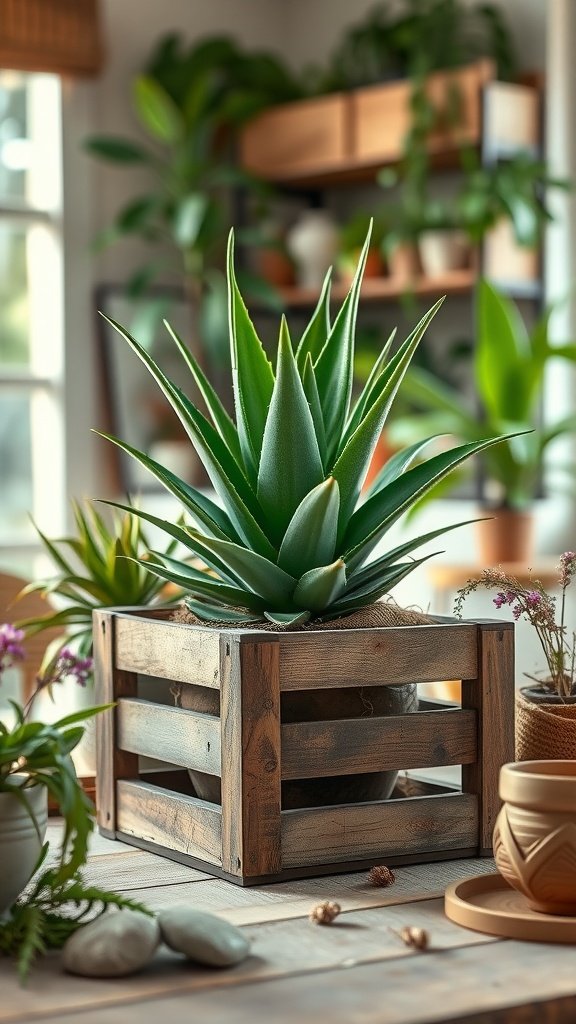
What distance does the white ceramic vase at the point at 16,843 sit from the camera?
0.99m

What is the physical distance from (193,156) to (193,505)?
3.96 m

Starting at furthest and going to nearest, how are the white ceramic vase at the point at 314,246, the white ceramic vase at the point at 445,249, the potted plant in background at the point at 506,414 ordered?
the white ceramic vase at the point at 314,246 < the white ceramic vase at the point at 445,249 < the potted plant in background at the point at 506,414

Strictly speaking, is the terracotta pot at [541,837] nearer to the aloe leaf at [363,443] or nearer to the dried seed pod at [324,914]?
the dried seed pod at [324,914]

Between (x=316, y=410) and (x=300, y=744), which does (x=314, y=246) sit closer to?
(x=316, y=410)

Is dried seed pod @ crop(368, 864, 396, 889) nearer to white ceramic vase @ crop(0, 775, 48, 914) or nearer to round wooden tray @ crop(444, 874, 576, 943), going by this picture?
round wooden tray @ crop(444, 874, 576, 943)

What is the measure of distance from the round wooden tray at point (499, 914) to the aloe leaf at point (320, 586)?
0.26 metres

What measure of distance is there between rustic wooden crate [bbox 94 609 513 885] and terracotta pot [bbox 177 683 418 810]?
0.02 m

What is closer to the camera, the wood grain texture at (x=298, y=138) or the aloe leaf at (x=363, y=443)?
the aloe leaf at (x=363, y=443)

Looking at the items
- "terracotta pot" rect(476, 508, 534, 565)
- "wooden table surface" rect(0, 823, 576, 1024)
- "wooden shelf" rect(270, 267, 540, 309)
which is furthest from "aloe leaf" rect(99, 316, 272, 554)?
"wooden shelf" rect(270, 267, 540, 309)

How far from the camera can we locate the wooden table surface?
814 mm

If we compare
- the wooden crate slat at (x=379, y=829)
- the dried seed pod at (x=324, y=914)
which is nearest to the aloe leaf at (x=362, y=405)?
the wooden crate slat at (x=379, y=829)

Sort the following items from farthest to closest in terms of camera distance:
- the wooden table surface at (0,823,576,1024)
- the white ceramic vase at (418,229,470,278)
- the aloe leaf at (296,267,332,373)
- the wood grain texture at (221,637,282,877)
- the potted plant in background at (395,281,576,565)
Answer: the white ceramic vase at (418,229,470,278), the potted plant in background at (395,281,576,565), the aloe leaf at (296,267,332,373), the wood grain texture at (221,637,282,877), the wooden table surface at (0,823,576,1024)

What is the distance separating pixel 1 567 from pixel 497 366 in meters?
1.85

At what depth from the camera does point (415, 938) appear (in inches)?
37.1
